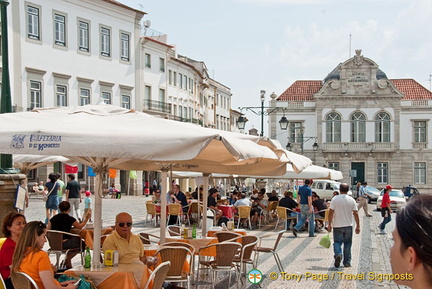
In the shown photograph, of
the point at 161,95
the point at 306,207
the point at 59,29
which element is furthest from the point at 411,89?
the point at 306,207

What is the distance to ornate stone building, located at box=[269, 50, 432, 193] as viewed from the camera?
2457 inches

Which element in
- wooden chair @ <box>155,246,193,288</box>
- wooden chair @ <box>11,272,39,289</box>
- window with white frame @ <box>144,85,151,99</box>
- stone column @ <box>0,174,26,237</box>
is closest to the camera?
wooden chair @ <box>11,272,39,289</box>

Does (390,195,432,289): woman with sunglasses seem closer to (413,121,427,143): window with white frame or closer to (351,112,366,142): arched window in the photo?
(351,112,366,142): arched window

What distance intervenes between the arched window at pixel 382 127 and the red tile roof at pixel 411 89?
294cm

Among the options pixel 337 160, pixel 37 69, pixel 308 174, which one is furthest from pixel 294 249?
pixel 337 160

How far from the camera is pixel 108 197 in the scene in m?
41.9

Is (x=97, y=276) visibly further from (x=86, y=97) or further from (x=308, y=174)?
(x=86, y=97)

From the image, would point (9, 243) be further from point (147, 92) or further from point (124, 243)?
point (147, 92)

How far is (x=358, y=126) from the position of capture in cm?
6328

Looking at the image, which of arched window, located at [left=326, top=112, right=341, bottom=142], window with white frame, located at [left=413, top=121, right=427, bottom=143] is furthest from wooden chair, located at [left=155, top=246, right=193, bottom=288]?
window with white frame, located at [left=413, top=121, right=427, bottom=143]

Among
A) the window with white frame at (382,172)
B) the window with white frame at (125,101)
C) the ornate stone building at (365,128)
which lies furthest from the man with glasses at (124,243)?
the window with white frame at (382,172)

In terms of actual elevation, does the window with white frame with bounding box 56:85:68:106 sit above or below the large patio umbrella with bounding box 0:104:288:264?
above

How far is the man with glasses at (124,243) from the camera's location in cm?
747

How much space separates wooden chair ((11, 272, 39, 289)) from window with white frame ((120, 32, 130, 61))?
39.8 meters
